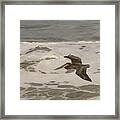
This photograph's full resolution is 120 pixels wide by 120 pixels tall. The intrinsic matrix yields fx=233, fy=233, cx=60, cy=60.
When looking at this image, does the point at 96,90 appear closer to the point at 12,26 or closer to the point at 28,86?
the point at 28,86

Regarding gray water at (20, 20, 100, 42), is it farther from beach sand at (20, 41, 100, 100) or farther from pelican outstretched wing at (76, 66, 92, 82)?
pelican outstretched wing at (76, 66, 92, 82)

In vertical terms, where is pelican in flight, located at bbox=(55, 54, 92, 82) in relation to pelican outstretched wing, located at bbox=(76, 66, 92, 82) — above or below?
above

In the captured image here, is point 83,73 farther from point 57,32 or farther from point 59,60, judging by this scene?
point 57,32

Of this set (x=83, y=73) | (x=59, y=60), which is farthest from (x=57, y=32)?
(x=83, y=73)

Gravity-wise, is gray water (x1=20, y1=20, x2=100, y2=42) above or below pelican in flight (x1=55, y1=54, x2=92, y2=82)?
above

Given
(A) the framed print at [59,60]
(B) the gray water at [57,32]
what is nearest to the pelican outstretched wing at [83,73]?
(A) the framed print at [59,60]

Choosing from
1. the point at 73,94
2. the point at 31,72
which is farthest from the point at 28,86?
the point at 73,94

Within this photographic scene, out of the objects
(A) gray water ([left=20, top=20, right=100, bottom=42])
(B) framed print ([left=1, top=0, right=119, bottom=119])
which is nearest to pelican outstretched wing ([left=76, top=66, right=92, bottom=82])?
(B) framed print ([left=1, top=0, right=119, bottom=119])

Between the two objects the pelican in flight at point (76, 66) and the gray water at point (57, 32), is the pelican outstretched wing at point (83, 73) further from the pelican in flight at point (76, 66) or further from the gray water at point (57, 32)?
the gray water at point (57, 32)

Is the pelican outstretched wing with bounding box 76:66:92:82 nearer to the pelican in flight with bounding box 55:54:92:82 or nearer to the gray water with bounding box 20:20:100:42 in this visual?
the pelican in flight with bounding box 55:54:92:82
